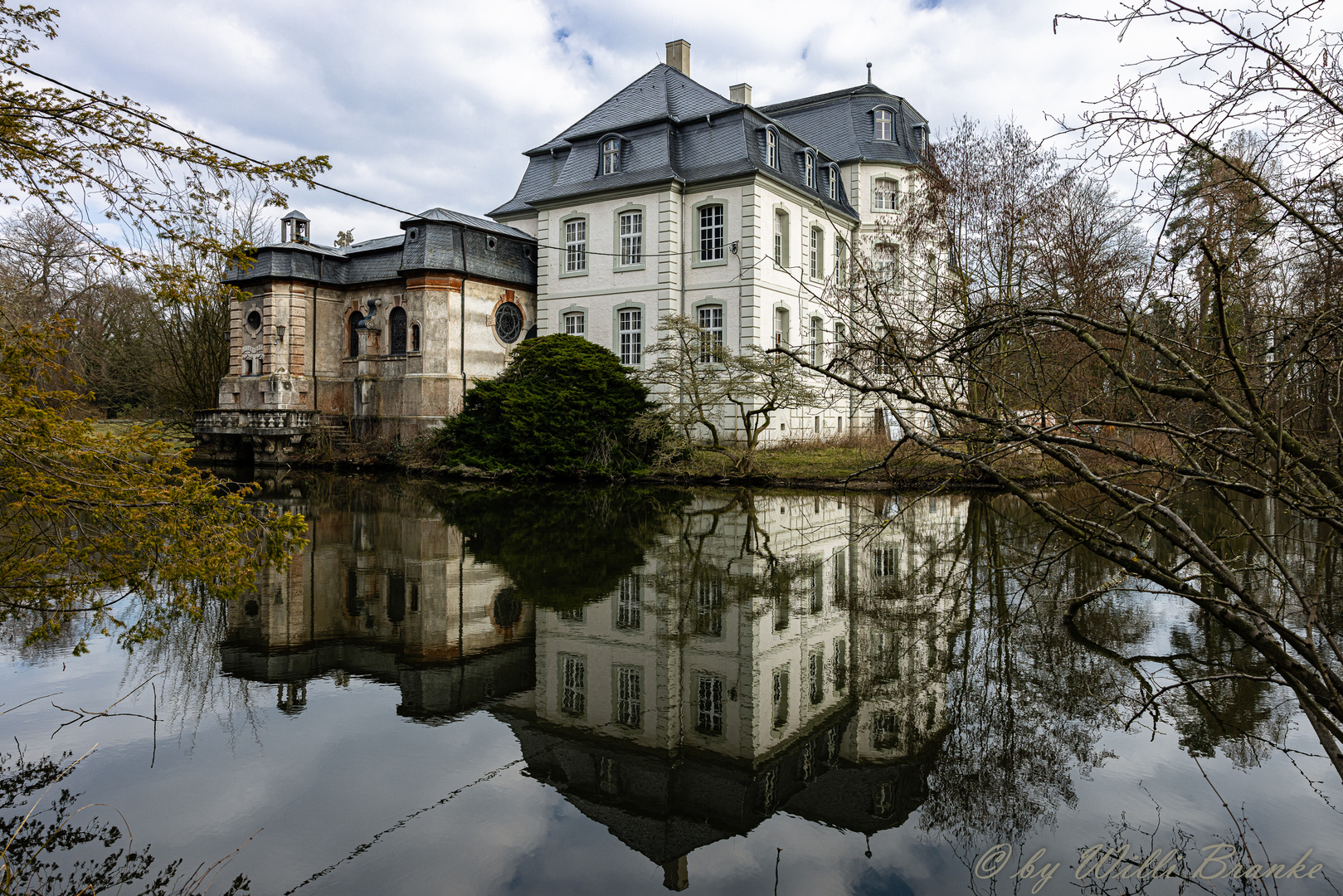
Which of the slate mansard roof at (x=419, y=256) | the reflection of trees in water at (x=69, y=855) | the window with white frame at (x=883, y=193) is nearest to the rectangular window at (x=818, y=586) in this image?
the reflection of trees in water at (x=69, y=855)

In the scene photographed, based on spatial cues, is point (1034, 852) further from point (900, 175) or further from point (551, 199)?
point (900, 175)

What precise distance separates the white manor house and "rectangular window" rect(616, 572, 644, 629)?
1638 centimetres

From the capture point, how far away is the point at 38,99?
161 inches

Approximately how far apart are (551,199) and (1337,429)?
26454 millimetres

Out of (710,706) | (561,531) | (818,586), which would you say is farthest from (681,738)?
(561,531)

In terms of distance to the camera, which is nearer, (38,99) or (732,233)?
(38,99)

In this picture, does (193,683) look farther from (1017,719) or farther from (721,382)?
(721,382)

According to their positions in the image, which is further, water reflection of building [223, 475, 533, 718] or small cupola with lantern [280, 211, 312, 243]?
small cupola with lantern [280, 211, 312, 243]

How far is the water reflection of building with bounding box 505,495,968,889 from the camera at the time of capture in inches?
157

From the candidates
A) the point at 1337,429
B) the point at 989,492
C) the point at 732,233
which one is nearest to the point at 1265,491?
the point at 1337,429

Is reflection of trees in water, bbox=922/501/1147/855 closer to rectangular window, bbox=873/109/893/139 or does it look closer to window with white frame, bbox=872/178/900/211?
window with white frame, bbox=872/178/900/211

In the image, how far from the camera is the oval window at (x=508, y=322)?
27891mm

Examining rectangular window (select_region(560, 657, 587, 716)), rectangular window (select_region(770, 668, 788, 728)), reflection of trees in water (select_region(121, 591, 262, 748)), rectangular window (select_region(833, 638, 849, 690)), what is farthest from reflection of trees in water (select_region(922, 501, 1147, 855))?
reflection of trees in water (select_region(121, 591, 262, 748))

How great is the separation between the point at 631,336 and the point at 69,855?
77.4ft
